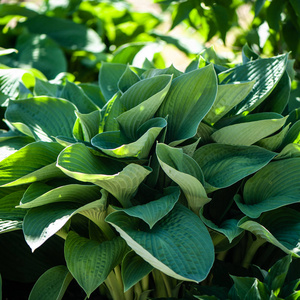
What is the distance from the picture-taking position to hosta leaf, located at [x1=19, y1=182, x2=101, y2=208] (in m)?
0.97

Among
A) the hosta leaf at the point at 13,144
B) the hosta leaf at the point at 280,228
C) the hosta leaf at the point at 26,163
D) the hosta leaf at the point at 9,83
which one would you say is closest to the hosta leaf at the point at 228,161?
the hosta leaf at the point at 280,228

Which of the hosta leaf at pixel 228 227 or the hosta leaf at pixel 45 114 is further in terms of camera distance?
the hosta leaf at pixel 45 114

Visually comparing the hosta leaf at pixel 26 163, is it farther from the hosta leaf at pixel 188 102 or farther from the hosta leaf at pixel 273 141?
the hosta leaf at pixel 273 141

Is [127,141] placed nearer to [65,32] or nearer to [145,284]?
[145,284]

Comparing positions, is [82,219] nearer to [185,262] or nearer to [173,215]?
[173,215]

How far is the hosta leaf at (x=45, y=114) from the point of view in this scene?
125 cm

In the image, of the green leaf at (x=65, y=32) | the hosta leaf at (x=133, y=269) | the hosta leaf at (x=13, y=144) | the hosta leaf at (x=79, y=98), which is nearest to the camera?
the hosta leaf at (x=133, y=269)

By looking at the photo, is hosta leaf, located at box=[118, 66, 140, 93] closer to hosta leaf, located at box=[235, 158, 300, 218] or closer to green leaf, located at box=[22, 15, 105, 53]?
hosta leaf, located at box=[235, 158, 300, 218]

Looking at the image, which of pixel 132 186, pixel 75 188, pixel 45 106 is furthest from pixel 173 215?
pixel 45 106

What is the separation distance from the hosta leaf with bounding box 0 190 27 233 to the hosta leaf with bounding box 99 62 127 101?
44cm

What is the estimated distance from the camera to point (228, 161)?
3.47 ft

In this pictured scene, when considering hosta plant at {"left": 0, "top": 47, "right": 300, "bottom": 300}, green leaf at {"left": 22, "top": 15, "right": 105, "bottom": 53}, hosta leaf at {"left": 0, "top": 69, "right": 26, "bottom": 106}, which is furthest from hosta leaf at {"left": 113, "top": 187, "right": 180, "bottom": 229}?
green leaf at {"left": 22, "top": 15, "right": 105, "bottom": 53}

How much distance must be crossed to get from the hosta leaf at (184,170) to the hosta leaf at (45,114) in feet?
1.27

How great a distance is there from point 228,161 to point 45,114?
541 millimetres
